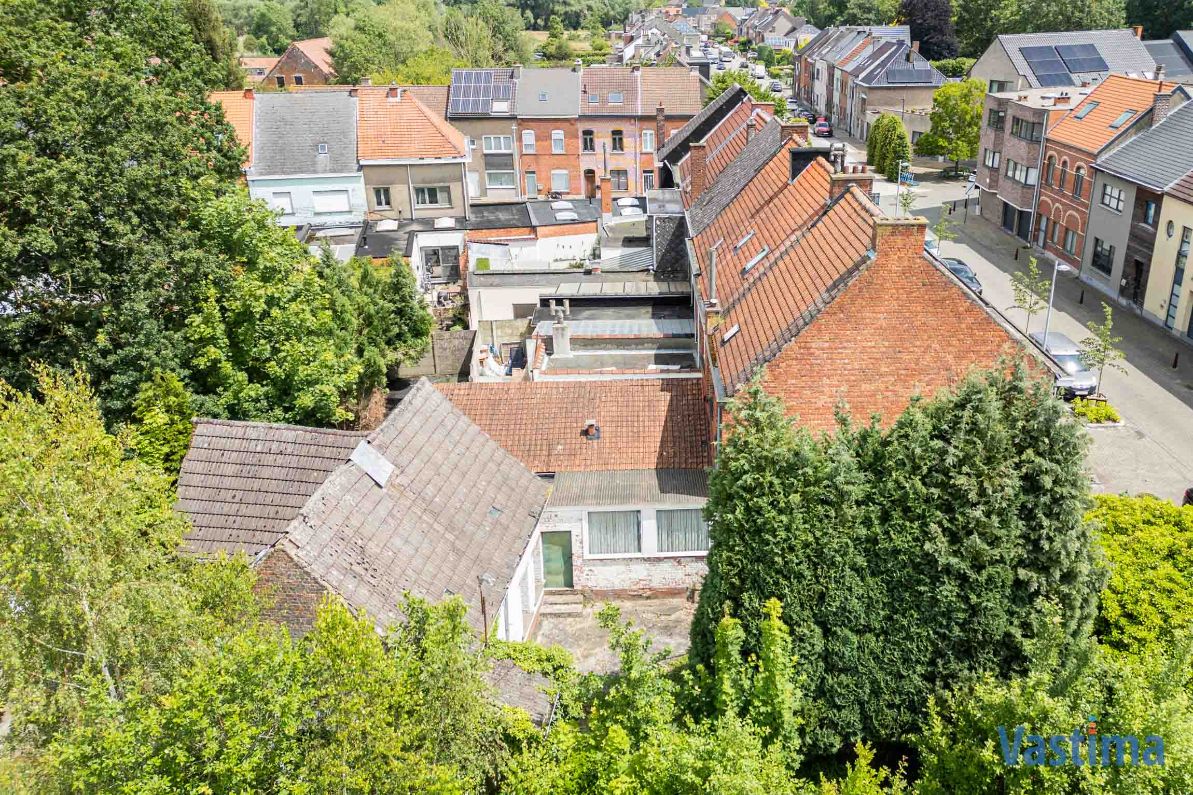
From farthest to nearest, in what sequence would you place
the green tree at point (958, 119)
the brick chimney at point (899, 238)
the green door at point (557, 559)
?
1. the green tree at point (958, 119)
2. the green door at point (557, 559)
3. the brick chimney at point (899, 238)

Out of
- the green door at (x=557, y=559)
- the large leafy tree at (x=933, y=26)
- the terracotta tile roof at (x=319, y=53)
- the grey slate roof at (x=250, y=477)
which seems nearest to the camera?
the grey slate roof at (x=250, y=477)

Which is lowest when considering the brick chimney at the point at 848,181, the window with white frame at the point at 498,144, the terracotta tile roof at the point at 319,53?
the window with white frame at the point at 498,144

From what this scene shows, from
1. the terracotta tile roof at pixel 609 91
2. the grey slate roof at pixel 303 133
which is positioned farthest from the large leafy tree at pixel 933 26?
the grey slate roof at pixel 303 133

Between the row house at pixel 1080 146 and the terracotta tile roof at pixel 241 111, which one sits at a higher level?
the terracotta tile roof at pixel 241 111

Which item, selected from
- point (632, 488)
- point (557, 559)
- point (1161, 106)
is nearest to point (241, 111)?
point (557, 559)

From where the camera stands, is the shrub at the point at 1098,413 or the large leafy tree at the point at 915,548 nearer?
the large leafy tree at the point at 915,548

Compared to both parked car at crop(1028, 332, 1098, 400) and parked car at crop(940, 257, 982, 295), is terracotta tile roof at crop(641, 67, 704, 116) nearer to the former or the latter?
parked car at crop(940, 257, 982, 295)

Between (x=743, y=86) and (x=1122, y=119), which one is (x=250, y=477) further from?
(x=743, y=86)

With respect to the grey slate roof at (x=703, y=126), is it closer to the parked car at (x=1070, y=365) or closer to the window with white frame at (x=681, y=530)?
the parked car at (x=1070, y=365)
